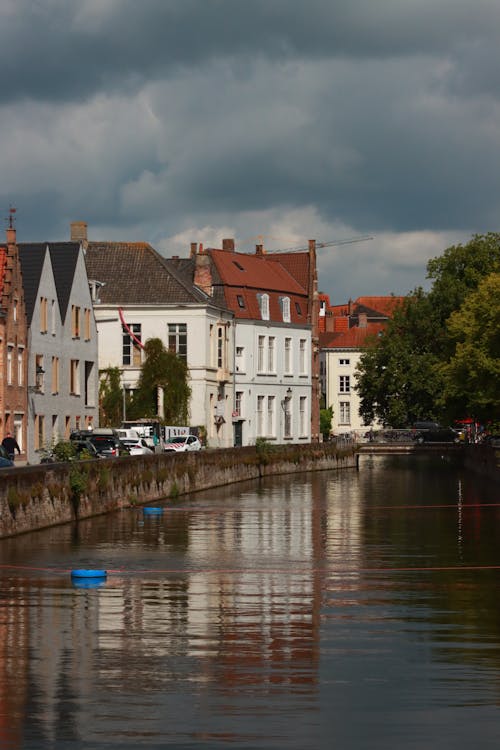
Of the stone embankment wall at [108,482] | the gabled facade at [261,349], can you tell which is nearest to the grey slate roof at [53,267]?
the stone embankment wall at [108,482]

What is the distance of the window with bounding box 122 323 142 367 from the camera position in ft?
329

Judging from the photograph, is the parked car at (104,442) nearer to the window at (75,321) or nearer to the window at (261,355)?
the window at (75,321)

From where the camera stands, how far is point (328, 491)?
7406 cm

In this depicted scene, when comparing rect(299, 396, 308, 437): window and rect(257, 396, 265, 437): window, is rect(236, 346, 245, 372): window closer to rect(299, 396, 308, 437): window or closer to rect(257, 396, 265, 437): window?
rect(257, 396, 265, 437): window

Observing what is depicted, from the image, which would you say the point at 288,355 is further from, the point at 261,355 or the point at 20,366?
the point at 20,366

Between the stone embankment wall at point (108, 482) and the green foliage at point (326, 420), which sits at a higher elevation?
the green foliage at point (326, 420)

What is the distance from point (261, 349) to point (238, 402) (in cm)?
538

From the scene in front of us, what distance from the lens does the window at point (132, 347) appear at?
100375mm

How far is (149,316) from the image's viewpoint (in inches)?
3994

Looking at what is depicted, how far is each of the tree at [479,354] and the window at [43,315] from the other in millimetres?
28448

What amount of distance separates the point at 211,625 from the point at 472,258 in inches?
4284

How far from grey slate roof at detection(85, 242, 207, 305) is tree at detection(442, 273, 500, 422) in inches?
717

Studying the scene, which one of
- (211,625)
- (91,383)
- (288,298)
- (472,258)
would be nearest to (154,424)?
(91,383)

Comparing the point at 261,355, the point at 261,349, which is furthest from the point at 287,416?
the point at 261,349
